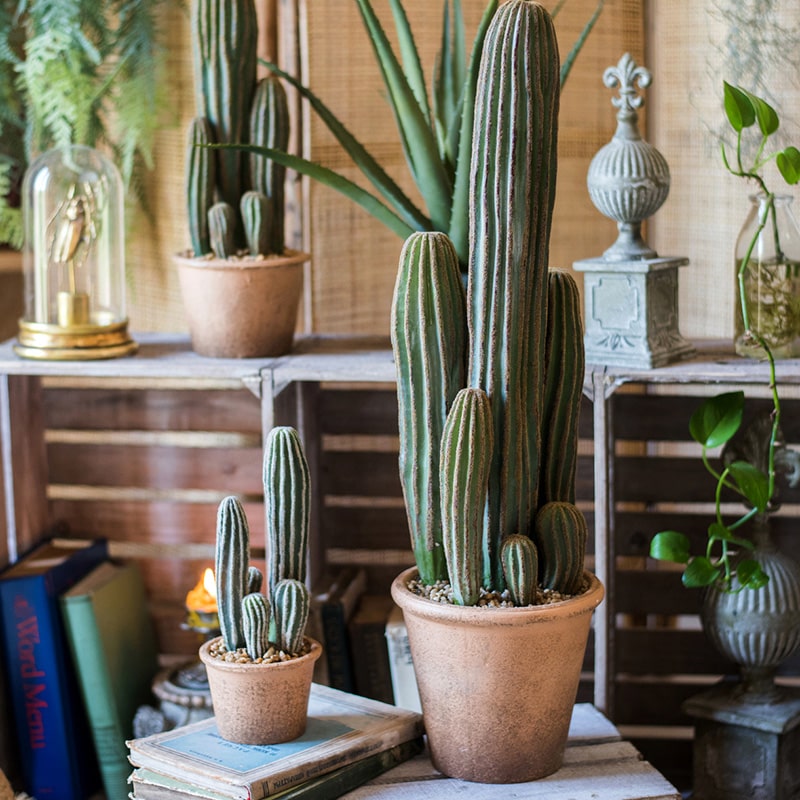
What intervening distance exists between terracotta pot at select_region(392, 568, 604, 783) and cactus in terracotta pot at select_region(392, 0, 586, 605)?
0.04m

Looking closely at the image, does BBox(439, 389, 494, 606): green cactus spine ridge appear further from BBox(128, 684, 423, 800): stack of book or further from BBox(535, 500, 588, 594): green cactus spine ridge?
BBox(128, 684, 423, 800): stack of book

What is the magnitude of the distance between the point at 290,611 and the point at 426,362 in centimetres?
36

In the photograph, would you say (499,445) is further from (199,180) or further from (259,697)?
(199,180)

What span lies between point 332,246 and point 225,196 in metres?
0.30

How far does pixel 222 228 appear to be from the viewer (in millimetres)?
1919

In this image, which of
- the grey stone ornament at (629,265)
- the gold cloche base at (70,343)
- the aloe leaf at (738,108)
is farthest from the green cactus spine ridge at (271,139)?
the aloe leaf at (738,108)

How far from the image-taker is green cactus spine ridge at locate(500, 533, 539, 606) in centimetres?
146

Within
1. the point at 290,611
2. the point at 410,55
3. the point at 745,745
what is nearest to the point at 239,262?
the point at 410,55

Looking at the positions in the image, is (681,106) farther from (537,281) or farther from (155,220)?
(155,220)

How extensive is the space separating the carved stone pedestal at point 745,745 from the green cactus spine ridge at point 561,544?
1.65 feet

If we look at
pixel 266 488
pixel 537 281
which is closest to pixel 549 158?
pixel 537 281

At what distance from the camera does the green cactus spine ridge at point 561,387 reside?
1.54 meters

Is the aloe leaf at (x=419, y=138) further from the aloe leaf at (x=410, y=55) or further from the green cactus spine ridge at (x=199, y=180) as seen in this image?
the green cactus spine ridge at (x=199, y=180)

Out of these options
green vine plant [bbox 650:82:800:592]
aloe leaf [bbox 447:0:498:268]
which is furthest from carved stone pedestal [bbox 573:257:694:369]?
aloe leaf [bbox 447:0:498:268]
